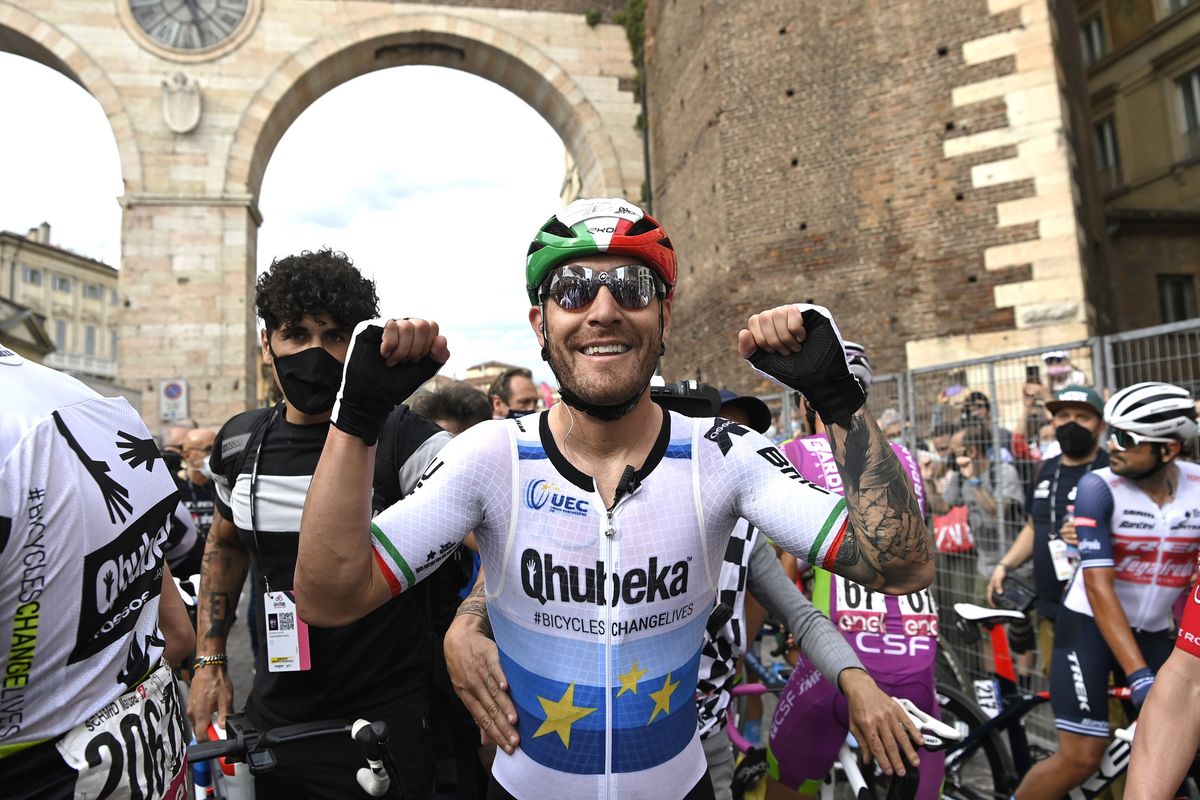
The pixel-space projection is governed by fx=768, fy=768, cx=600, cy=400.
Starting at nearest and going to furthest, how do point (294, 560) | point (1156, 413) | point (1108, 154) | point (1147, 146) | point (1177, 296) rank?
1. point (294, 560)
2. point (1156, 413)
3. point (1177, 296)
4. point (1147, 146)
5. point (1108, 154)

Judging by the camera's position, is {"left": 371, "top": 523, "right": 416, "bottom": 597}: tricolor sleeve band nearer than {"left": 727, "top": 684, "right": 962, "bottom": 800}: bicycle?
Yes

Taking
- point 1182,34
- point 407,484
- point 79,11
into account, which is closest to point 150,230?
point 79,11

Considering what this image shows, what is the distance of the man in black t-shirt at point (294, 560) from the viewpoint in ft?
7.38

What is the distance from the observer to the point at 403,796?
216cm

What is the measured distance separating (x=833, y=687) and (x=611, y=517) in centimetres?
183

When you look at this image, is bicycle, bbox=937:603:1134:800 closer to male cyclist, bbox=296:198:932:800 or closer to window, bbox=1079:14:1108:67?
male cyclist, bbox=296:198:932:800

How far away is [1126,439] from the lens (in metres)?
3.31

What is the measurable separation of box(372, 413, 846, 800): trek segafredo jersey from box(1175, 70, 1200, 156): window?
2354 cm

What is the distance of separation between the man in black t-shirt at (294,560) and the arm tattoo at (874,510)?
133 cm

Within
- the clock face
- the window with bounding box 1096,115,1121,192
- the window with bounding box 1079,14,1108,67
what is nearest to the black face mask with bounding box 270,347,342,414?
the clock face

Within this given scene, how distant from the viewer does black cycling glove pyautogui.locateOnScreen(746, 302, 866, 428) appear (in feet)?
5.15

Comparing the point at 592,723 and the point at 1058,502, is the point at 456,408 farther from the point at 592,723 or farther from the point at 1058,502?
the point at 1058,502

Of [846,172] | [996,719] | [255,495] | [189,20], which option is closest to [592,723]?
[255,495]

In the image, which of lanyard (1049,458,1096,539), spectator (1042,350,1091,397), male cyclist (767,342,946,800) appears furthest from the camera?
spectator (1042,350,1091,397)
